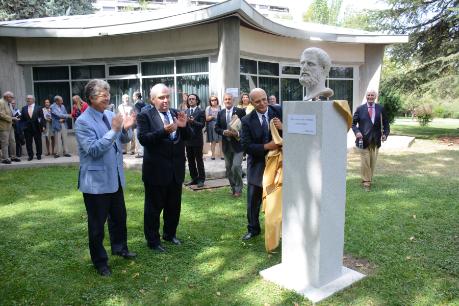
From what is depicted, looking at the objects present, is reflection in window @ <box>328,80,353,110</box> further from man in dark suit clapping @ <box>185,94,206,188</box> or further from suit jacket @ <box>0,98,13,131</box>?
suit jacket @ <box>0,98,13,131</box>

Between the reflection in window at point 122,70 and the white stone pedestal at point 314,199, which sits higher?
the reflection in window at point 122,70

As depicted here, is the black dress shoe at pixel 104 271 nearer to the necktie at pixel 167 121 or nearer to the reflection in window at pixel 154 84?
the necktie at pixel 167 121

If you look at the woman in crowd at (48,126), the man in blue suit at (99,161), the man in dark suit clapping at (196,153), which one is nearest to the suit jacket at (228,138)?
the man in dark suit clapping at (196,153)

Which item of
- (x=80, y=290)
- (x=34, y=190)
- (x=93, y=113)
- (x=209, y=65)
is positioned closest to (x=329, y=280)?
(x=80, y=290)

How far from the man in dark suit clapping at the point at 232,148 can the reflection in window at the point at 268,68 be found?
5.10 m

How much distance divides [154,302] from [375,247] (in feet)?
8.67

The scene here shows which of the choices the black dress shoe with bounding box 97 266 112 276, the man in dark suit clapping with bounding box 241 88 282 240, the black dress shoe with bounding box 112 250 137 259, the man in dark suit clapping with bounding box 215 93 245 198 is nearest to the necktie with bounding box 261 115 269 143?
the man in dark suit clapping with bounding box 241 88 282 240

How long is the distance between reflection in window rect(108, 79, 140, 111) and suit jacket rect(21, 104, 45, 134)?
7.96 ft

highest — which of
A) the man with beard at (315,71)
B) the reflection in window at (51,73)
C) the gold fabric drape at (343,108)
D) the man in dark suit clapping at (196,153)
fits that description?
the reflection in window at (51,73)

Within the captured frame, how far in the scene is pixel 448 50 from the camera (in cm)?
1758

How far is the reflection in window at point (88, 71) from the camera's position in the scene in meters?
12.6

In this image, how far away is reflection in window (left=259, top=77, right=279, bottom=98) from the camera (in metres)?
12.4

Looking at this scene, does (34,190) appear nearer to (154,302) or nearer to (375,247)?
(154,302)

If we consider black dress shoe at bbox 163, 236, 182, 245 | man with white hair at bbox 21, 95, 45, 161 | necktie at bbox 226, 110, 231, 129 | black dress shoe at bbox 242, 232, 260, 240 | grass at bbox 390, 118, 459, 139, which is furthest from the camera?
grass at bbox 390, 118, 459, 139
